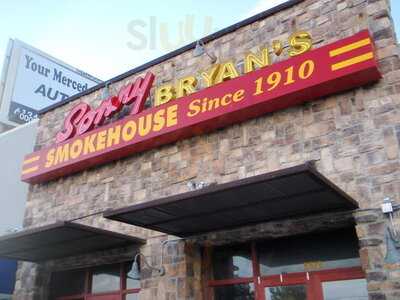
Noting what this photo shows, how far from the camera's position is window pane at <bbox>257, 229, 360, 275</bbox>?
6945 mm

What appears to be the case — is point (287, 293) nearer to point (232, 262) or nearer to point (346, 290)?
point (346, 290)

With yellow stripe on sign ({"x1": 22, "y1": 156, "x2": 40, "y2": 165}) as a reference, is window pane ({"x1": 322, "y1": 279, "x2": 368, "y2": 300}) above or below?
below

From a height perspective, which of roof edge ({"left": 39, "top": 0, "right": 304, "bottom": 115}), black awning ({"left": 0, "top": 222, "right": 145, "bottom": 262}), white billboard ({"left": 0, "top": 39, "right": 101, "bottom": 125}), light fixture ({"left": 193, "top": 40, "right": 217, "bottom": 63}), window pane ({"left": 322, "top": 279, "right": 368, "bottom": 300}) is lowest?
window pane ({"left": 322, "top": 279, "right": 368, "bottom": 300})

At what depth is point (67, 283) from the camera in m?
10.3

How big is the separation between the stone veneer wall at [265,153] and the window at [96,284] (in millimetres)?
390

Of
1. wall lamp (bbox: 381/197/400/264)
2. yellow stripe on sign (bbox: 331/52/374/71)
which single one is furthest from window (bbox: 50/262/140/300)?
yellow stripe on sign (bbox: 331/52/374/71)

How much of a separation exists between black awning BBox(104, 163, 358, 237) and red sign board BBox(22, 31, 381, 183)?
1.79 metres

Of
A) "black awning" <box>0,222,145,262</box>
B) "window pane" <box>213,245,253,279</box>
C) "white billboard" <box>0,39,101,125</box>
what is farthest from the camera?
"white billboard" <box>0,39,101,125</box>

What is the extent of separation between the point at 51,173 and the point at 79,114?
143cm

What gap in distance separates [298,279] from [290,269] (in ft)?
0.73

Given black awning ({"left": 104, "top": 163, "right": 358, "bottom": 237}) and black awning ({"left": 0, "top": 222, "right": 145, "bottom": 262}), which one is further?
black awning ({"left": 0, "top": 222, "right": 145, "bottom": 262})

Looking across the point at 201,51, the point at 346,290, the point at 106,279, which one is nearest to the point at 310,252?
the point at 346,290

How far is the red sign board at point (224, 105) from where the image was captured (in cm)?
696

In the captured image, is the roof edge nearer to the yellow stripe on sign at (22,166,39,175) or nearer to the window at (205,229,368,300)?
the yellow stripe on sign at (22,166,39,175)
